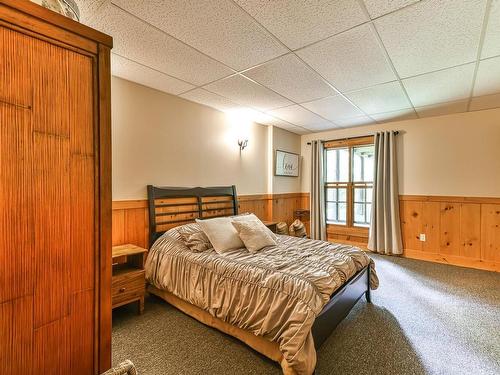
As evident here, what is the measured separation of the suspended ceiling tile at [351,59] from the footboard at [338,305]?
2011 mm

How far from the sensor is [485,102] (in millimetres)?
3445

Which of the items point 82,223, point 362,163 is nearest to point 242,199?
point 362,163

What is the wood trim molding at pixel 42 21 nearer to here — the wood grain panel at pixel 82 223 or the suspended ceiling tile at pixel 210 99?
the wood grain panel at pixel 82 223

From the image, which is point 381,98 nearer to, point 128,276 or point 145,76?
point 145,76

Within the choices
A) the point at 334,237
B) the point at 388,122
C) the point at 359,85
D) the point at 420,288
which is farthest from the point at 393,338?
the point at 388,122

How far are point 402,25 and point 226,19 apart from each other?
1279mm

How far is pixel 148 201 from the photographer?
Result: 2.93 m

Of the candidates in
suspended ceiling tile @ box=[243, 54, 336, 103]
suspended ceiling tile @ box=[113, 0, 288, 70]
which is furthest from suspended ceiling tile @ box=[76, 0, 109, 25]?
suspended ceiling tile @ box=[243, 54, 336, 103]

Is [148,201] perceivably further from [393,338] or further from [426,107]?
[426,107]

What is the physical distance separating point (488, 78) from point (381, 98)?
1.04m

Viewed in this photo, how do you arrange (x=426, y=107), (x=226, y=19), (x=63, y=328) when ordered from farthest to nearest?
(x=426, y=107) < (x=226, y=19) < (x=63, y=328)

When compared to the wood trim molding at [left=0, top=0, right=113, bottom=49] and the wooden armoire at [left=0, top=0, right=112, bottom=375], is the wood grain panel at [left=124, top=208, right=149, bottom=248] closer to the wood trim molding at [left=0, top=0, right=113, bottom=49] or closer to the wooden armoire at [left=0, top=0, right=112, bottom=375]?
the wooden armoire at [left=0, top=0, right=112, bottom=375]

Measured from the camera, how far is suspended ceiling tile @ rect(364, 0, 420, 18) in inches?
63.1

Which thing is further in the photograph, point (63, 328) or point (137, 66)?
point (137, 66)
